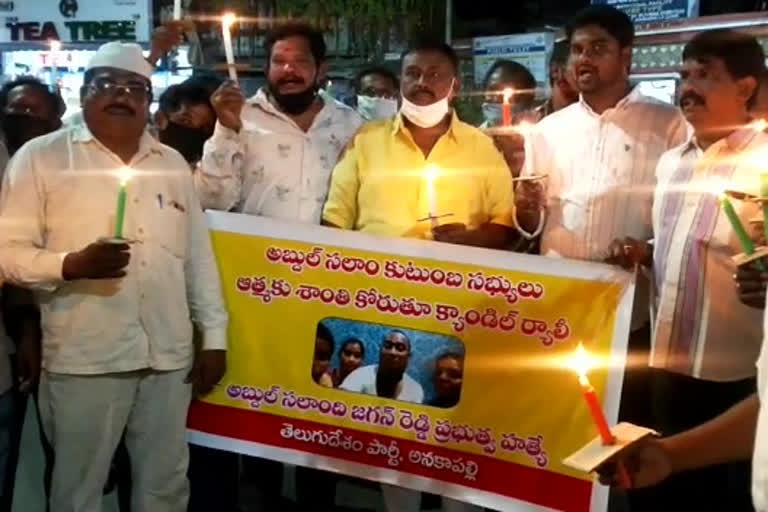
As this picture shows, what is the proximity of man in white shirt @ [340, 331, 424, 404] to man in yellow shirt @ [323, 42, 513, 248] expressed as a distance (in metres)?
0.48

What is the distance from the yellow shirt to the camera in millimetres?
4309

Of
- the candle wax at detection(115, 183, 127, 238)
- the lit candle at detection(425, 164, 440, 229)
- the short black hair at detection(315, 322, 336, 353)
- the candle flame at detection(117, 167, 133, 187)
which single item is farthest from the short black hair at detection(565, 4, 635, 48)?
the candle wax at detection(115, 183, 127, 238)

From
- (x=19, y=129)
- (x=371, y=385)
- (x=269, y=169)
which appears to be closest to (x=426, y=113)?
(x=269, y=169)

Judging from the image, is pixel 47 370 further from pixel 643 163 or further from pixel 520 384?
pixel 643 163

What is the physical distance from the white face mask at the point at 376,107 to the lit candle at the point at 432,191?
2.01 meters

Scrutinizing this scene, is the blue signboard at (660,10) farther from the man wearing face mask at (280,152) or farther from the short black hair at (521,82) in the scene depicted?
the man wearing face mask at (280,152)

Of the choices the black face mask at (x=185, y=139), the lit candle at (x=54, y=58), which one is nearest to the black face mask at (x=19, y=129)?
the black face mask at (x=185, y=139)

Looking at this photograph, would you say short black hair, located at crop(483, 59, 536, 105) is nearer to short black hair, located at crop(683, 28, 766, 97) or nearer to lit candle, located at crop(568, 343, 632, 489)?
short black hair, located at crop(683, 28, 766, 97)

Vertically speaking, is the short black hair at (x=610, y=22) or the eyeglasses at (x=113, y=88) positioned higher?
the short black hair at (x=610, y=22)

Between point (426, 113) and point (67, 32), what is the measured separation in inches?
379

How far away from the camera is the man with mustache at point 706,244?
3.71 metres

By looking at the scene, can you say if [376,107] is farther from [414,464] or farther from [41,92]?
[414,464]

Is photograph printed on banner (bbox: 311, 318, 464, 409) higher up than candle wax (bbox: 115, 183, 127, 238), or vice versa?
Answer: candle wax (bbox: 115, 183, 127, 238)

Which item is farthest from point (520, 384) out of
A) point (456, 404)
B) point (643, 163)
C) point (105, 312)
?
point (105, 312)
